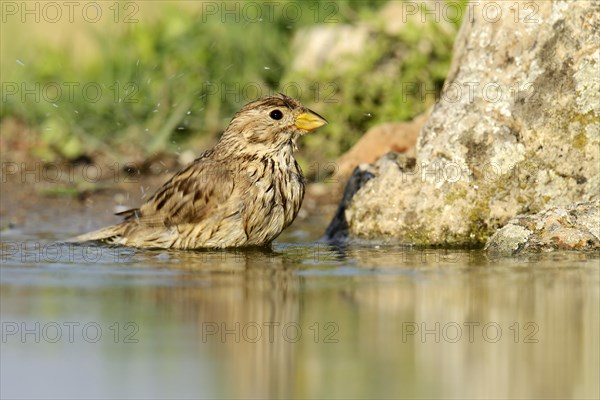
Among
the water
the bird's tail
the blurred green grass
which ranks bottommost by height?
the water

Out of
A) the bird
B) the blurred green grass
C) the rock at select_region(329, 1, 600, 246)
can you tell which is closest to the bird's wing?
the bird

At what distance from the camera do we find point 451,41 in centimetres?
988

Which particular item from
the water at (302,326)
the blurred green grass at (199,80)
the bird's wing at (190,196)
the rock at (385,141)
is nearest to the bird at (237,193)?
the bird's wing at (190,196)

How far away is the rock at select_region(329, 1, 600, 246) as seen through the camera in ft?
23.7

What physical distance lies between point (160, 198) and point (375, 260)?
1.60 meters

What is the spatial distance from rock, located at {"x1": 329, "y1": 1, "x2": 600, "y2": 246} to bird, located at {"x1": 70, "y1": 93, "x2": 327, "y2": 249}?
22.5 inches

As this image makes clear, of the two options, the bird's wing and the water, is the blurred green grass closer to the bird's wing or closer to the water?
the bird's wing

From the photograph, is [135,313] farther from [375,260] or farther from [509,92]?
[509,92]

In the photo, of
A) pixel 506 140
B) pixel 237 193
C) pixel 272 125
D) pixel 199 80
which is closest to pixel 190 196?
pixel 237 193

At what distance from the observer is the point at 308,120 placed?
7.48 metres

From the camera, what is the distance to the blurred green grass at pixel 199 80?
10.1 meters

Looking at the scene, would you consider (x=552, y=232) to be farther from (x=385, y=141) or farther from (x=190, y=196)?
(x=385, y=141)

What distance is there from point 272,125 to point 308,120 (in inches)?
8.6

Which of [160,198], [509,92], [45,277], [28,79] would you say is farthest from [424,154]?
[28,79]
